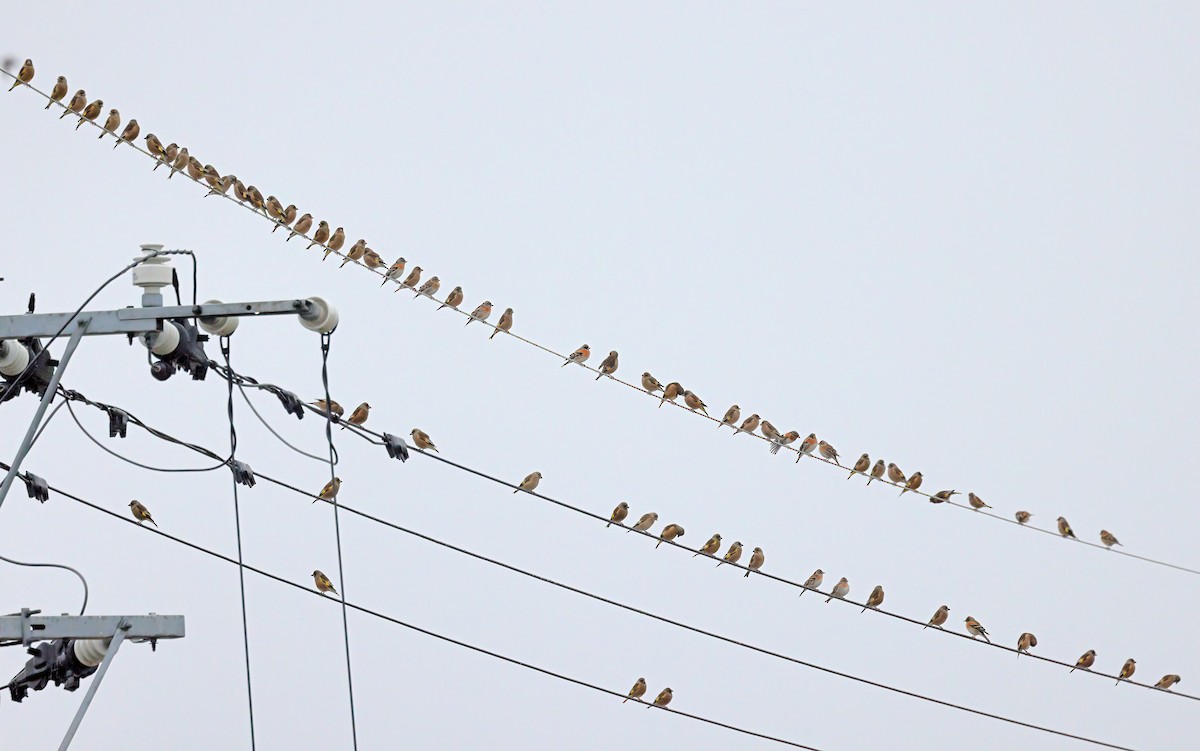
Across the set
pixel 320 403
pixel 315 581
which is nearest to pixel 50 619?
pixel 320 403

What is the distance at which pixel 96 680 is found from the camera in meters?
7.48

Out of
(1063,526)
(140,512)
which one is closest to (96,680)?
(140,512)

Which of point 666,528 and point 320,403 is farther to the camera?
point 666,528

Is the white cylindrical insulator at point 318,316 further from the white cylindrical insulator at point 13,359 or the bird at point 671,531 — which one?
the bird at point 671,531

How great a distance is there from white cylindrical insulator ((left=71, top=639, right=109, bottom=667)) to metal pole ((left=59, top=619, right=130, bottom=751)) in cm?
9

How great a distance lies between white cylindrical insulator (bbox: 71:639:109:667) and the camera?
7.88 metres

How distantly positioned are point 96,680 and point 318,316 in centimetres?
169

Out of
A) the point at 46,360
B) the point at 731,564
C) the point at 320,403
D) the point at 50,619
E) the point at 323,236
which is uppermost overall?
the point at 323,236

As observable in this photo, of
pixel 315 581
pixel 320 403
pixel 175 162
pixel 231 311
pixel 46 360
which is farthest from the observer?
pixel 315 581

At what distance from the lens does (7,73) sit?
14570 mm

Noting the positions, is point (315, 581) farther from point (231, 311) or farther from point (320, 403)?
point (231, 311)

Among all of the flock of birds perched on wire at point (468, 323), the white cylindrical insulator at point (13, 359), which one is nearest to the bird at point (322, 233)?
the flock of birds perched on wire at point (468, 323)

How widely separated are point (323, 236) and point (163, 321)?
30.3ft

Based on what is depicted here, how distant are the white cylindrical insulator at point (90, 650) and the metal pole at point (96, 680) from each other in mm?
88
